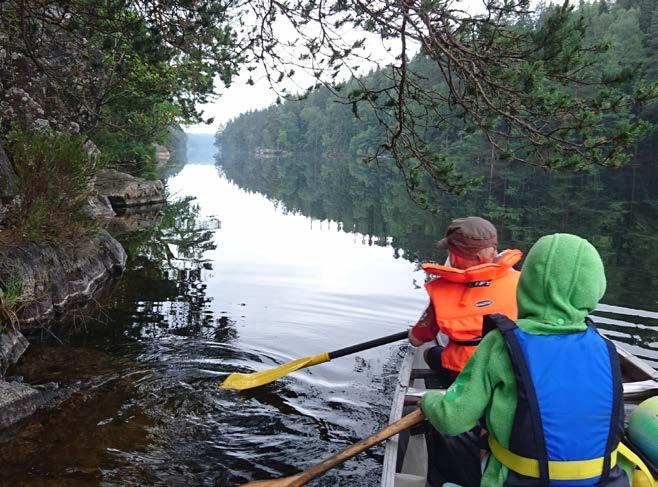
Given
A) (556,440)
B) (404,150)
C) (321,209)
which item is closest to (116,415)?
(404,150)

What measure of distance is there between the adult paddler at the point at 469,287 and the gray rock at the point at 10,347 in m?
4.13

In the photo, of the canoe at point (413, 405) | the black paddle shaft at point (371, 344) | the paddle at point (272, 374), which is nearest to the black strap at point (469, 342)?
the canoe at point (413, 405)

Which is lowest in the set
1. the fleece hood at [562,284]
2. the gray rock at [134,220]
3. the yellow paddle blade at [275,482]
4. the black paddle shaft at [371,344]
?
the yellow paddle blade at [275,482]

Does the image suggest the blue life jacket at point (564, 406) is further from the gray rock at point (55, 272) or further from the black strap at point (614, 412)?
the gray rock at point (55, 272)

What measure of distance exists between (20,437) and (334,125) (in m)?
96.7

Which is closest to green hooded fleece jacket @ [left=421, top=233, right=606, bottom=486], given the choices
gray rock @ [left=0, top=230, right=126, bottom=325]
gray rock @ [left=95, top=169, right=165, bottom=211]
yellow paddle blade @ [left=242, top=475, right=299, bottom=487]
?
yellow paddle blade @ [left=242, top=475, right=299, bottom=487]

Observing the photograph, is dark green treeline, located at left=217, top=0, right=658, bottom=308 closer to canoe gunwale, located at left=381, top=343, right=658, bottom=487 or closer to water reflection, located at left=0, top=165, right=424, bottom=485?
canoe gunwale, located at left=381, top=343, right=658, bottom=487

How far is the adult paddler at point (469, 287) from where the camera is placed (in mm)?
3488

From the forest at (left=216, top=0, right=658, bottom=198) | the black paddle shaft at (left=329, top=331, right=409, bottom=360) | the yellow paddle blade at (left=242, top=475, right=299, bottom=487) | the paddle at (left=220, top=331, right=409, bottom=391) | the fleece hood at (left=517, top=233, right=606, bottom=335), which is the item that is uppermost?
the forest at (left=216, top=0, right=658, bottom=198)

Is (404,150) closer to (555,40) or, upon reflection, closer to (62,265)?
(555,40)

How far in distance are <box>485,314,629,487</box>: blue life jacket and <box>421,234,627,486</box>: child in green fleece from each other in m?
0.04

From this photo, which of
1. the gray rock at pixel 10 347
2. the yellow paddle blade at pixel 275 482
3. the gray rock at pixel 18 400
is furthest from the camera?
the gray rock at pixel 10 347

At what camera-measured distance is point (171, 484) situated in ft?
12.5

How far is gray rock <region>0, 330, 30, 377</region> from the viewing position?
17.3 ft
